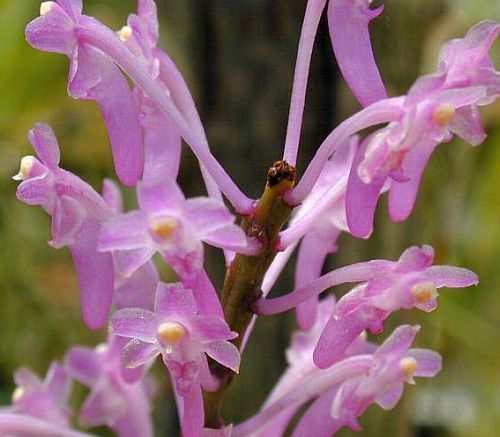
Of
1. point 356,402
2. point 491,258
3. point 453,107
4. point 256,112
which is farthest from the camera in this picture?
point 491,258

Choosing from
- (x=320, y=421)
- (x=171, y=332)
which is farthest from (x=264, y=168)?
(x=171, y=332)

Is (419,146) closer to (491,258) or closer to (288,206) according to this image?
(288,206)

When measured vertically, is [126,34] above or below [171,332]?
above

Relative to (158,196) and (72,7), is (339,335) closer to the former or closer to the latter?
(158,196)

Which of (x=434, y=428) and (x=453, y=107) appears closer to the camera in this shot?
(x=453, y=107)

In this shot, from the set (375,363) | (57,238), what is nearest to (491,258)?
A: (375,363)

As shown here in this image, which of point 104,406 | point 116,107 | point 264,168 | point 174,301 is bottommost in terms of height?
point 104,406

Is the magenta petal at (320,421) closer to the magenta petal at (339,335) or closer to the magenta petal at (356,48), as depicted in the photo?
the magenta petal at (339,335)
